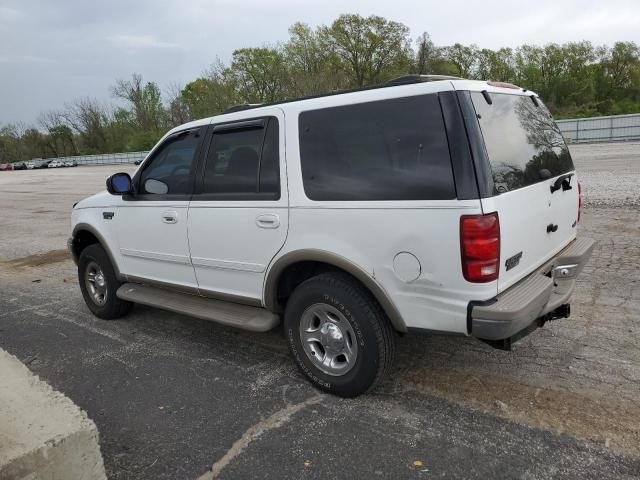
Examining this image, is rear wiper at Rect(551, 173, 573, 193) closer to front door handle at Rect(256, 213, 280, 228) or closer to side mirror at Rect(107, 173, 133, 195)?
front door handle at Rect(256, 213, 280, 228)

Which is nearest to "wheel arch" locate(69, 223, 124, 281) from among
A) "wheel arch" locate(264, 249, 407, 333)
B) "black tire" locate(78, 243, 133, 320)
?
"black tire" locate(78, 243, 133, 320)

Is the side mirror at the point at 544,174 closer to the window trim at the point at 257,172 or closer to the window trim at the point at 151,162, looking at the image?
the window trim at the point at 257,172

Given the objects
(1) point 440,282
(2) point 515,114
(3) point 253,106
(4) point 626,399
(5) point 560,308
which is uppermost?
(3) point 253,106

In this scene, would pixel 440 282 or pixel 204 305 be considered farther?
pixel 204 305

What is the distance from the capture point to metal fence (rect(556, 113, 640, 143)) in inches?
1239

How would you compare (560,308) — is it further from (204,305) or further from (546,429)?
(204,305)

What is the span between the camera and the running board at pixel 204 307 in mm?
3711

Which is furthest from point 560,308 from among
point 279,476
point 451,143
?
point 279,476

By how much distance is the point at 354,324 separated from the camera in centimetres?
320

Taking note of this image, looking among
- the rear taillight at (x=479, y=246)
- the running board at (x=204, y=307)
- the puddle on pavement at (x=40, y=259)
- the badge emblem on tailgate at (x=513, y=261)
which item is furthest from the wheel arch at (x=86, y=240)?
the badge emblem on tailgate at (x=513, y=261)

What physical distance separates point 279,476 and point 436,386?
4.32 ft

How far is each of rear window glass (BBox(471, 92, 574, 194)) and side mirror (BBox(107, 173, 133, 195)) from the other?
3.11 meters

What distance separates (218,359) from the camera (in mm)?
4156

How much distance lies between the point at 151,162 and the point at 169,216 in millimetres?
654
